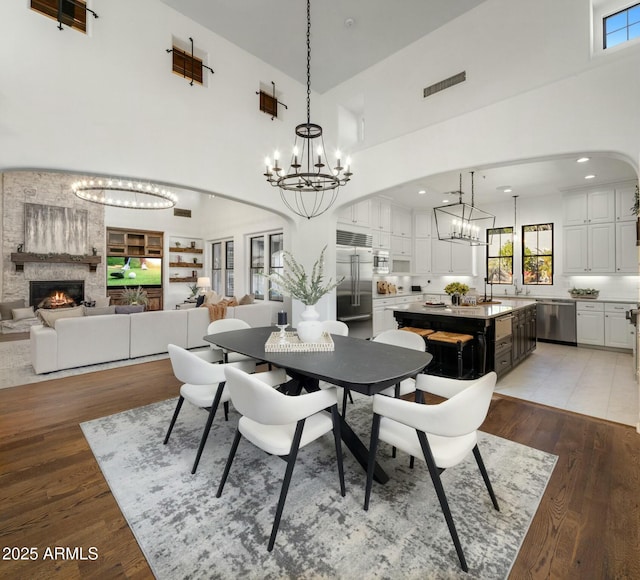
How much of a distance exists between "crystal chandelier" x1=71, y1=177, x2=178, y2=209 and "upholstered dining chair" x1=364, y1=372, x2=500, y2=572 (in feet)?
17.0

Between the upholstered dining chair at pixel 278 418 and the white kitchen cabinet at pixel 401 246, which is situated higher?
the white kitchen cabinet at pixel 401 246

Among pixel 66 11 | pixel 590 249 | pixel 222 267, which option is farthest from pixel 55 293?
pixel 590 249

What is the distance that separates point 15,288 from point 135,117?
619cm

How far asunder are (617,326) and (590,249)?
1.52 m

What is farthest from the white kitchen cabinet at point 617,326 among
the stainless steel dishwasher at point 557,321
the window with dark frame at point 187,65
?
the window with dark frame at point 187,65

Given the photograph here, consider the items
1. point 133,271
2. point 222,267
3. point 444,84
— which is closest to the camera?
point 444,84

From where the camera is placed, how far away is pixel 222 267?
9.70 m

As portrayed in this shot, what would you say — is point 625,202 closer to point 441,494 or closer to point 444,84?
point 444,84

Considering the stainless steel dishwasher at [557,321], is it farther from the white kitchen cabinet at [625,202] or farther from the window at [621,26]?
the window at [621,26]

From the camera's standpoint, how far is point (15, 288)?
7145 millimetres

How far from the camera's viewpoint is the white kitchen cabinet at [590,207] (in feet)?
19.0

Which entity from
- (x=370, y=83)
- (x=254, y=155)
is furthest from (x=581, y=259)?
(x=254, y=155)

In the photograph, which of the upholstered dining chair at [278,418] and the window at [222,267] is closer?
the upholstered dining chair at [278,418]

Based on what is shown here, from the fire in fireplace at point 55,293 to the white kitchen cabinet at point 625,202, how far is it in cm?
1197
